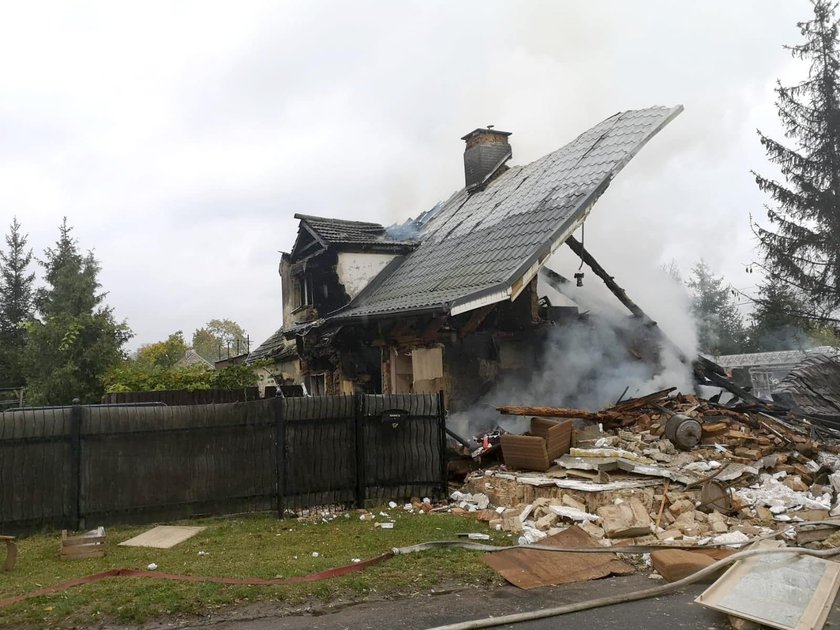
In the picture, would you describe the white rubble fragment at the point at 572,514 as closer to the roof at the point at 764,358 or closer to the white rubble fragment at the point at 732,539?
the white rubble fragment at the point at 732,539

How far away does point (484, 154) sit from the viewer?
1897 cm

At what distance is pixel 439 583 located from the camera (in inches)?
223

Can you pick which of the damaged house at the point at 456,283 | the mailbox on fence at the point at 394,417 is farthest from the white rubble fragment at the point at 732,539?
the damaged house at the point at 456,283

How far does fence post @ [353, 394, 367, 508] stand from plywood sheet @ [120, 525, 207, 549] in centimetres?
212

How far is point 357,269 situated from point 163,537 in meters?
9.54

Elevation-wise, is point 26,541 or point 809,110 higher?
point 809,110

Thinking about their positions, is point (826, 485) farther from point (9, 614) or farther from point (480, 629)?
point (9, 614)

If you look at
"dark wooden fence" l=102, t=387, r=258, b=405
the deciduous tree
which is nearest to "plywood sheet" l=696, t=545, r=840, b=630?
"dark wooden fence" l=102, t=387, r=258, b=405

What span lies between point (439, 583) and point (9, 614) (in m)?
3.35

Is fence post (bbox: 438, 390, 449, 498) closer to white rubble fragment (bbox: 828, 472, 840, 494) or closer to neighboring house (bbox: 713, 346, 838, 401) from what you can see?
white rubble fragment (bbox: 828, 472, 840, 494)

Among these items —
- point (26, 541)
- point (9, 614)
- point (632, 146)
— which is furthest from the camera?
point (632, 146)

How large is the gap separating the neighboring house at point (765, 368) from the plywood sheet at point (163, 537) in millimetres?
11334

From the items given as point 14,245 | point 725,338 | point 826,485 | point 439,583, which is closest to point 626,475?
point 826,485

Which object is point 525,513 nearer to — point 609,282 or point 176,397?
point 609,282
